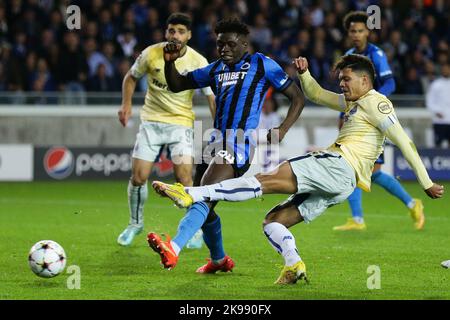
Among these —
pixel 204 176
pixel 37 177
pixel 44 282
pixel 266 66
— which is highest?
Answer: pixel 266 66

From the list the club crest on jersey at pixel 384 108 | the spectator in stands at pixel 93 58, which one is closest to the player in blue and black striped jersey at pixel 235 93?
the club crest on jersey at pixel 384 108

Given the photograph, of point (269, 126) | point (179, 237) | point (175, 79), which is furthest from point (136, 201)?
point (269, 126)

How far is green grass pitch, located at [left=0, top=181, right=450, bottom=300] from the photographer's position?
22.6 ft

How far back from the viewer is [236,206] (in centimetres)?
1367

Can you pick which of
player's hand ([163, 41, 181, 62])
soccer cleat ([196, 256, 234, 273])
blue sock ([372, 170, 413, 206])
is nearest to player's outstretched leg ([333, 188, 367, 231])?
blue sock ([372, 170, 413, 206])

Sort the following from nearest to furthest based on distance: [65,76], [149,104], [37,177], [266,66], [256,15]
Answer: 1. [266,66]
2. [149,104]
3. [37,177]
4. [65,76]
5. [256,15]

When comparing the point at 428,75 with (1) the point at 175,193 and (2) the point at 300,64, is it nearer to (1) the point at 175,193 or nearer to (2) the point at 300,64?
(2) the point at 300,64

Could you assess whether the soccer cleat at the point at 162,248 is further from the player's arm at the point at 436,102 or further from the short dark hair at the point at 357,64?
the player's arm at the point at 436,102

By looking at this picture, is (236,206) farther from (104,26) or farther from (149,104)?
(104,26)

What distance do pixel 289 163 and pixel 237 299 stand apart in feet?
3.57

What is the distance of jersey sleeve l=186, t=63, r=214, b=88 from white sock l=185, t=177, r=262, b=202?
3.75 feet

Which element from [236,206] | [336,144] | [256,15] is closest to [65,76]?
[256,15]

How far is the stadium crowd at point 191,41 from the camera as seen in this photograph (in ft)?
58.9
